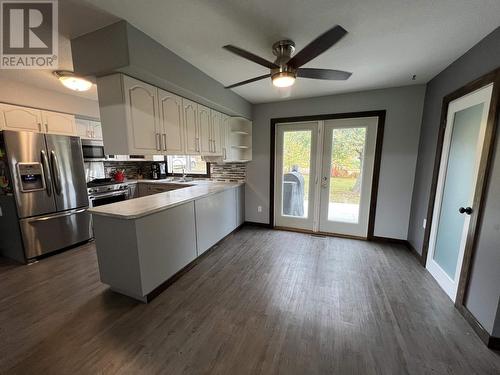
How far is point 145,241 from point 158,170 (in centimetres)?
349

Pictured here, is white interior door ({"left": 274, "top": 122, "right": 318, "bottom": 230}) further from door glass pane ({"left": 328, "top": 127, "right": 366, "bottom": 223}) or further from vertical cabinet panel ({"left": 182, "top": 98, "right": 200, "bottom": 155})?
vertical cabinet panel ({"left": 182, "top": 98, "right": 200, "bottom": 155})

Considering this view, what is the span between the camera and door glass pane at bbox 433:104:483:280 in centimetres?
193

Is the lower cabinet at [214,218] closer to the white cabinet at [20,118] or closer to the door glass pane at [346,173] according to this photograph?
the door glass pane at [346,173]

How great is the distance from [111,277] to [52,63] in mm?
2318

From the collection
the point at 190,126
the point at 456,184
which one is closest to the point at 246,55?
the point at 190,126

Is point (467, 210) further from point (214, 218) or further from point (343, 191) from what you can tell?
point (214, 218)

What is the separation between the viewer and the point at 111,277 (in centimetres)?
210

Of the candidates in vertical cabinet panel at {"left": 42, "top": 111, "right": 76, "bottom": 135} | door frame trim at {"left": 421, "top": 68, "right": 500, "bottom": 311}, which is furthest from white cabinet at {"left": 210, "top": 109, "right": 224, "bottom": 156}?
door frame trim at {"left": 421, "top": 68, "right": 500, "bottom": 311}

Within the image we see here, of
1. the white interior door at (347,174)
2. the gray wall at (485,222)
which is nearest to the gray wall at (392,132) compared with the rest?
the white interior door at (347,174)

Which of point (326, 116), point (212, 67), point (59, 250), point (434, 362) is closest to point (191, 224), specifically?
point (212, 67)

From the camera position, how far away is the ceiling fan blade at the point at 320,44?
4.14 feet

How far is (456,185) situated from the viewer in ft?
6.99

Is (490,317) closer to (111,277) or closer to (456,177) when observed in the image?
(456,177)

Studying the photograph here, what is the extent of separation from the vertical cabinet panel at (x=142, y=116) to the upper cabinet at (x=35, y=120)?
220 cm
